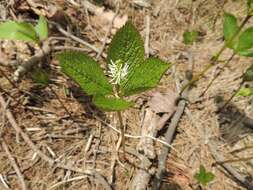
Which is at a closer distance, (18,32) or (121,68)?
(121,68)

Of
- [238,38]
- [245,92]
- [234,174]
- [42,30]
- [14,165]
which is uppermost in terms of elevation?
[238,38]

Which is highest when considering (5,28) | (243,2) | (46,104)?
(243,2)

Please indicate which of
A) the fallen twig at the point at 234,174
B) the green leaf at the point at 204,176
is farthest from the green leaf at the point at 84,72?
the fallen twig at the point at 234,174

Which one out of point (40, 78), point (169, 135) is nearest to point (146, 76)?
point (169, 135)

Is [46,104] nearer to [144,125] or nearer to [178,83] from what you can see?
[144,125]

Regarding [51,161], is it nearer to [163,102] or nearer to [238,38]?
[163,102]

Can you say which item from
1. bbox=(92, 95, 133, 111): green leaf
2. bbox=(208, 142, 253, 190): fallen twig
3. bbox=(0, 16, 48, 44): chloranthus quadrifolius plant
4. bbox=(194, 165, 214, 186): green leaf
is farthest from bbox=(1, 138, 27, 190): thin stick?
bbox=(208, 142, 253, 190): fallen twig

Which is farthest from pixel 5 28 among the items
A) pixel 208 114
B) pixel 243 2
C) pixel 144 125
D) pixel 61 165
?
pixel 243 2

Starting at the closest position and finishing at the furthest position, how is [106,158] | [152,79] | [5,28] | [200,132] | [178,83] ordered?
[152,79] < [5,28] < [106,158] < [200,132] < [178,83]
